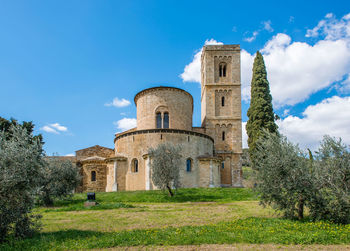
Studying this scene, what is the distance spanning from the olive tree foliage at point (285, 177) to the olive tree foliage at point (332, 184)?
0.38 m

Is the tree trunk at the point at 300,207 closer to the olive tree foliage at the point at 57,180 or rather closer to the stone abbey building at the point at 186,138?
the olive tree foliage at the point at 57,180

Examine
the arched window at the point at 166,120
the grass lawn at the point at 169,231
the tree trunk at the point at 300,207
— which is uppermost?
the arched window at the point at 166,120

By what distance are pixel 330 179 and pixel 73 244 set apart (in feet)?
31.5

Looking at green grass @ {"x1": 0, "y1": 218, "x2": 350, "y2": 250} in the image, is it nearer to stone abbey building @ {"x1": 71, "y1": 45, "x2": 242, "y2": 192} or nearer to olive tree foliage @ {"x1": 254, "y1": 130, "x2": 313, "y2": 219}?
olive tree foliage @ {"x1": 254, "y1": 130, "x2": 313, "y2": 219}

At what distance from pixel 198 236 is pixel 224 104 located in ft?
104

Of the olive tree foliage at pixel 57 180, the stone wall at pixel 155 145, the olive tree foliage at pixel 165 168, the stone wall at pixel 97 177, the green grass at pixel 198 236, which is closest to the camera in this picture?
the green grass at pixel 198 236

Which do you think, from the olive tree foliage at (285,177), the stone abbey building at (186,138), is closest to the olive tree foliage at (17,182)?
the olive tree foliage at (285,177)

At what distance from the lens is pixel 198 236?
8.97 meters

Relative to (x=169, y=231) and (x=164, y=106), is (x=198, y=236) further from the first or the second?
(x=164, y=106)

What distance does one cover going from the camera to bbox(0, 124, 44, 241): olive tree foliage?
8.50 m

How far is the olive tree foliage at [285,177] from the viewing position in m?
11.0

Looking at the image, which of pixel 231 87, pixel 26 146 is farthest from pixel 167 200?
pixel 231 87

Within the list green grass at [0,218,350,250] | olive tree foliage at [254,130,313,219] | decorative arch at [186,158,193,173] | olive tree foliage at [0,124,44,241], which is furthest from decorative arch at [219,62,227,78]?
olive tree foliage at [0,124,44,241]

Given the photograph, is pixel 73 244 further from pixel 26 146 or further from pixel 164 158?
pixel 164 158
